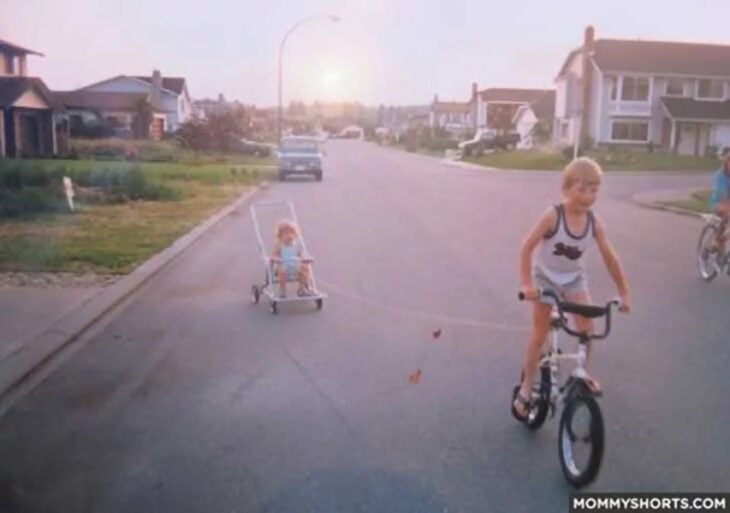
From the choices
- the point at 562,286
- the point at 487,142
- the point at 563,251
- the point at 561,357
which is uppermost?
the point at 487,142

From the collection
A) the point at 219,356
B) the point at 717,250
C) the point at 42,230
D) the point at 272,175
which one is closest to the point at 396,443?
the point at 219,356

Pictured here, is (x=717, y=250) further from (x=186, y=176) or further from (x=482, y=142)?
(x=186, y=176)

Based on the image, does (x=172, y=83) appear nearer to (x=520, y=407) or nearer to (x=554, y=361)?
(x=520, y=407)

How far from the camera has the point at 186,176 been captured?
19.0m

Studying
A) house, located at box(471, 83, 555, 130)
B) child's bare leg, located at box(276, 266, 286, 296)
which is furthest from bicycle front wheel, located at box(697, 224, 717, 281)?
child's bare leg, located at box(276, 266, 286, 296)

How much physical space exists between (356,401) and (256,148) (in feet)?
71.7

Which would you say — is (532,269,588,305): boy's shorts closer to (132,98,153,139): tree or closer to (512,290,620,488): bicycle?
(512,290,620,488): bicycle

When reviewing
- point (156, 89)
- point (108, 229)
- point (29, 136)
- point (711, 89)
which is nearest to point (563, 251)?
point (711, 89)

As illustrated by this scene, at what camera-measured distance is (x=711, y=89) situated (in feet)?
22.7

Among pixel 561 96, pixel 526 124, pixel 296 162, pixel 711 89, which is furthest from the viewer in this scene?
pixel 296 162

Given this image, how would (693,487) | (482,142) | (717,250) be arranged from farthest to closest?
(482,142) < (717,250) < (693,487)

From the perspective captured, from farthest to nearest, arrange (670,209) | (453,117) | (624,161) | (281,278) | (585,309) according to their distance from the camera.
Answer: (670,209) → (453,117) → (624,161) → (281,278) → (585,309)

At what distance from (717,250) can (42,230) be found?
30.3ft

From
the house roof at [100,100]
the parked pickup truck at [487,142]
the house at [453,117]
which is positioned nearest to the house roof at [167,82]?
the house roof at [100,100]
